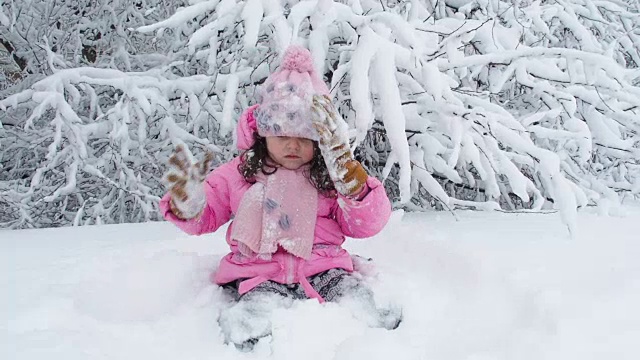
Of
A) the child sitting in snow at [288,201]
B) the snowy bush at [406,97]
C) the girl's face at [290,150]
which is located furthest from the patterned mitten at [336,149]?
the snowy bush at [406,97]

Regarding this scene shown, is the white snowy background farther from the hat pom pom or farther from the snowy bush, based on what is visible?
the hat pom pom

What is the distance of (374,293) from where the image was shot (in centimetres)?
189

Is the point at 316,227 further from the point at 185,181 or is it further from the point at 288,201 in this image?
the point at 185,181

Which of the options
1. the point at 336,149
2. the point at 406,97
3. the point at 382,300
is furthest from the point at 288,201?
the point at 406,97

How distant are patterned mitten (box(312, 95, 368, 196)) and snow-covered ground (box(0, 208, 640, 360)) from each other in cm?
34

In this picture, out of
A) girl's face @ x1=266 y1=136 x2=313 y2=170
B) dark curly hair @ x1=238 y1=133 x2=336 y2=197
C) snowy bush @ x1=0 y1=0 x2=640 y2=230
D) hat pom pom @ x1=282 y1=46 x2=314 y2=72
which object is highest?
hat pom pom @ x1=282 y1=46 x2=314 y2=72

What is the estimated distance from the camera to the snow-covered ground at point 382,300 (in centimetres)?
153

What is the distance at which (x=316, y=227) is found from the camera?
204 cm

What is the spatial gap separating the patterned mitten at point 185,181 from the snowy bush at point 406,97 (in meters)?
0.78

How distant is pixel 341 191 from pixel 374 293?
320 mm

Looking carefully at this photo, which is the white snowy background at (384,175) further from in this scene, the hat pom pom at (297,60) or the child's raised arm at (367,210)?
the hat pom pom at (297,60)

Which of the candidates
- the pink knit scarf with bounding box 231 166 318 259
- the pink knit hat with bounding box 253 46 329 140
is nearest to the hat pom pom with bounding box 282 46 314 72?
the pink knit hat with bounding box 253 46 329 140

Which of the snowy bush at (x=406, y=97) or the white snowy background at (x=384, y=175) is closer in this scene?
the white snowy background at (x=384, y=175)

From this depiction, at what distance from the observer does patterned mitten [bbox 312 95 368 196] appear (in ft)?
5.83
